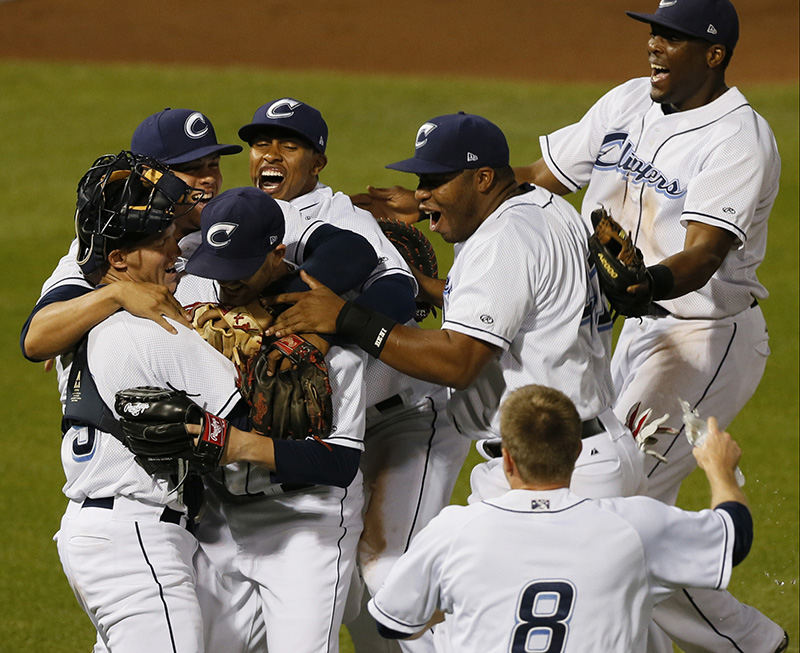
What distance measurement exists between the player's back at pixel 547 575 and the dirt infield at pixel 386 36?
15.4m

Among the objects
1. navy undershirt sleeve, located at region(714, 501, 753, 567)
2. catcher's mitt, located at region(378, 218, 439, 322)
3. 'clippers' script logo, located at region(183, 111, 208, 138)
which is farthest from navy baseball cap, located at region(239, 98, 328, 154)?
navy undershirt sleeve, located at region(714, 501, 753, 567)

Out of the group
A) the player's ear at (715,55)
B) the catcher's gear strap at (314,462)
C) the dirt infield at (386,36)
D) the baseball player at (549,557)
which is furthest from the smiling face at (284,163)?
the dirt infield at (386,36)

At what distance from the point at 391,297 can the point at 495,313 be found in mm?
431

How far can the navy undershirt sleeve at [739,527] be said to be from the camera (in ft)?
9.59

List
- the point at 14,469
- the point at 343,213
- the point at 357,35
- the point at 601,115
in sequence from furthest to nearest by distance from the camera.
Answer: the point at 357,35 → the point at 14,469 → the point at 601,115 → the point at 343,213

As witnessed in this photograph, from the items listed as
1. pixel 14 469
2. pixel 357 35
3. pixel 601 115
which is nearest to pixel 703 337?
pixel 601 115

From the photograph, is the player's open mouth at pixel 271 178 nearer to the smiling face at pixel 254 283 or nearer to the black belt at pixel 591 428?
the smiling face at pixel 254 283

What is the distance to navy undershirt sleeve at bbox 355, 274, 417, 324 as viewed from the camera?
12.5 ft

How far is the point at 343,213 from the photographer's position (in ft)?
13.8

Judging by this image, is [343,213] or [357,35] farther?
[357,35]

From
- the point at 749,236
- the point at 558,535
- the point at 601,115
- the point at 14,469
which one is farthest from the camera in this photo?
the point at 14,469

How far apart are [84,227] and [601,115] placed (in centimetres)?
243

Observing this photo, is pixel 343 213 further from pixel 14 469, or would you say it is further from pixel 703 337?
pixel 14 469

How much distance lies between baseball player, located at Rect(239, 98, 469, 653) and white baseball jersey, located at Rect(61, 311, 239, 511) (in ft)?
2.41
